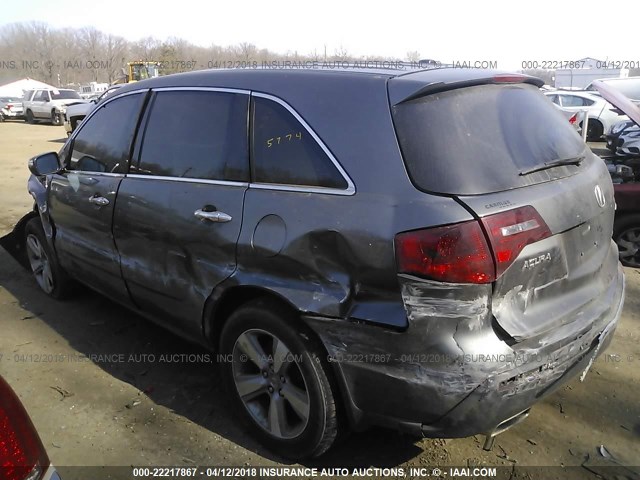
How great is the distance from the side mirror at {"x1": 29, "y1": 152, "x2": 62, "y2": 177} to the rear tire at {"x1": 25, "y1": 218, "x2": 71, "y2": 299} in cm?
59

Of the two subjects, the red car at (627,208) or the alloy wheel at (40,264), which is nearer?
the alloy wheel at (40,264)

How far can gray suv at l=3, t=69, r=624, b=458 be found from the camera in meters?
2.02

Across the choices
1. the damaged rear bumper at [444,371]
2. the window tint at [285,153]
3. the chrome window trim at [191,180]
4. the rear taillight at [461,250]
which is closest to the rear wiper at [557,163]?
the rear taillight at [461,250]

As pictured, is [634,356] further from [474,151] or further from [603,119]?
[603,119]

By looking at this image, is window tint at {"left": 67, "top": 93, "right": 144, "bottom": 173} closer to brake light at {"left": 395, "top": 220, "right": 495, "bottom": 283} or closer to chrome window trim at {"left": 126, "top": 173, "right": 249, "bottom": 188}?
chrome window trim at {"left": 126, "top": 173, "right": 249, "bottom": 188}

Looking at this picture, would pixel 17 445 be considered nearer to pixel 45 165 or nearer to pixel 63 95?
pixel 45 165

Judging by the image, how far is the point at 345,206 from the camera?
2.18 meters

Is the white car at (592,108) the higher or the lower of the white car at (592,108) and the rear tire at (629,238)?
the higher

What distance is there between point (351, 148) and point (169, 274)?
4.54ft

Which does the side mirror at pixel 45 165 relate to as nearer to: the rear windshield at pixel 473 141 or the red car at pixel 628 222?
the rear windshield at pixel 473 141

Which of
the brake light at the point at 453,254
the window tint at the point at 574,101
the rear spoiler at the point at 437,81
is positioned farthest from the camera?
the window tint at the point at 574,101

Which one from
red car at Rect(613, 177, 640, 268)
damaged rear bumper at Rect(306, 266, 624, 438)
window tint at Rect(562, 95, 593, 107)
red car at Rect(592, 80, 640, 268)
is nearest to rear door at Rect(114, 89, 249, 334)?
damaged rear bumper at Rect(306, 266, 624, 438)

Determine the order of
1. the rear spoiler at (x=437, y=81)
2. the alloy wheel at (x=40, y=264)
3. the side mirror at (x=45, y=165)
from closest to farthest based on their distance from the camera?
the rear spoiler at (x=437, y=81), the side mirror at (x=45, y=165), the alloy wheel at (x=40, y=264)

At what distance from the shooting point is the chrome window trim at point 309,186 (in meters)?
2.21
